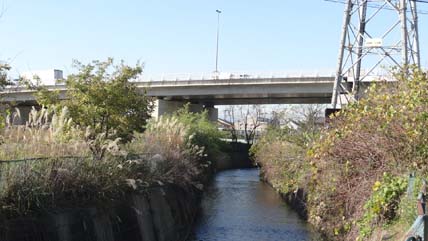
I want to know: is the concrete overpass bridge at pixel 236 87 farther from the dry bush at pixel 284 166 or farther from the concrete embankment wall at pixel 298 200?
the concrete embankment wall at pixel 298 200

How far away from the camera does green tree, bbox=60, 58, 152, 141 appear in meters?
16.7

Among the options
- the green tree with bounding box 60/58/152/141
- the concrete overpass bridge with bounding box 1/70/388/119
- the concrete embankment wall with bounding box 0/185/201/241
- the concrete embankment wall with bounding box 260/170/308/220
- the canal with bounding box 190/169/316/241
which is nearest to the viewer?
the concrete embankment wall with bounding box 0/185/201/241

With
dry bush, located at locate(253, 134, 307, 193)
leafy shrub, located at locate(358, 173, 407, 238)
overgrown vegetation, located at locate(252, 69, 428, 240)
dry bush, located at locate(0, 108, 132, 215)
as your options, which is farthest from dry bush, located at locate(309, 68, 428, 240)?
dry bush, located at locate(253, 134, 307, 193)

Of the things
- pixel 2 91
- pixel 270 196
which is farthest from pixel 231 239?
pixel 270 196

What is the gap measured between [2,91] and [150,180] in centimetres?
670

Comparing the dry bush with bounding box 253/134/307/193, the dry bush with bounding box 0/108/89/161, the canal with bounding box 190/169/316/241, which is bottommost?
the canal with bounding box 190/169/316/241

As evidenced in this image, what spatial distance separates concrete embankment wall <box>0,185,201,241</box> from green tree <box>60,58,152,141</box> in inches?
87.2

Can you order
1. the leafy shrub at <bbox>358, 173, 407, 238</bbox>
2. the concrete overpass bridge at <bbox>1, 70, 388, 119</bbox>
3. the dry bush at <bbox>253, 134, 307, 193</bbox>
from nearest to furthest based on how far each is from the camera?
1. the leafy shrub at <bbox>358, 173, 407, 238</bbox>
2. the dry bush at <bbox>253, 134, 307, 193</bbox>
3. the concrete overpass bridge at <bbox>1, 70, 388, 119</bbox>

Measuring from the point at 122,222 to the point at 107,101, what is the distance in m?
4.39

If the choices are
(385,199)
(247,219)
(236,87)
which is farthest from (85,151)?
(236,87)

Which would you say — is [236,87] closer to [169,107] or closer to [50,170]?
[169,107]

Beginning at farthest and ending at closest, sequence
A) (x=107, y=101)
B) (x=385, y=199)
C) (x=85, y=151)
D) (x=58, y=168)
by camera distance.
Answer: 1. (x=107, y=101)
2. (x=85, y=151)
3. (x=58, y=168)
4. (x=385, y=199)

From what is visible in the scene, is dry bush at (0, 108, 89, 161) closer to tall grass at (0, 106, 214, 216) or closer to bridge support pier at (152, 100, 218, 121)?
tall grass at (0, 106, 214, 216)

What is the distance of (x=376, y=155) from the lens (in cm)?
1194
